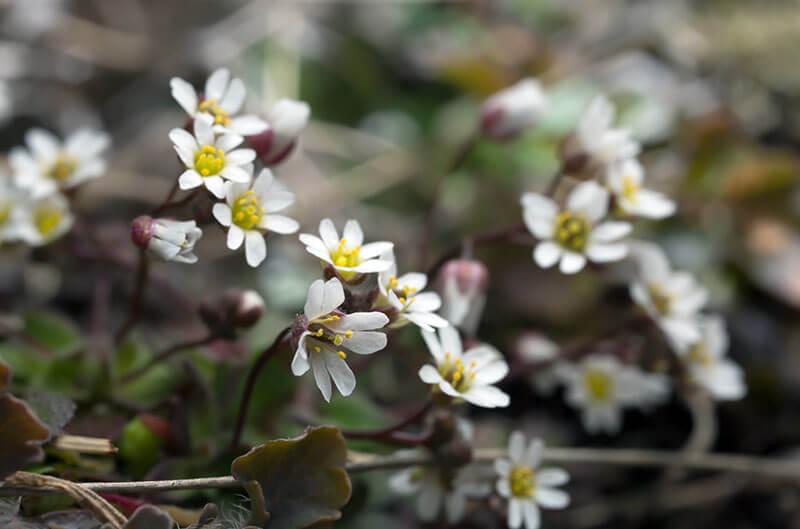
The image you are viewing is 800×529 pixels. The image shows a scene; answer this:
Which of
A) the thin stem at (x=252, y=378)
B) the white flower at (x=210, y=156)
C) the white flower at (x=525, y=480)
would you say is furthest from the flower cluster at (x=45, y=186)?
the white flower at (x=525, y=480)

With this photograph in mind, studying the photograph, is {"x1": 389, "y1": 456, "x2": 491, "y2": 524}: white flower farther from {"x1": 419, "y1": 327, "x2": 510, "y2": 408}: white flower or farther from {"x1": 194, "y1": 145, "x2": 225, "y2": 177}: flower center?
{"x1": 194, "y1": 145, "x2": 225, "y2": 177}: flower center

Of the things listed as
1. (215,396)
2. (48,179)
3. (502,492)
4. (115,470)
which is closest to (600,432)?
(502,492)

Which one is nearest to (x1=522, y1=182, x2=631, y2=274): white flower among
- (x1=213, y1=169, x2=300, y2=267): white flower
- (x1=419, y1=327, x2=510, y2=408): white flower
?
(x1=419, y1=327, x2=510, y2=408): white flower

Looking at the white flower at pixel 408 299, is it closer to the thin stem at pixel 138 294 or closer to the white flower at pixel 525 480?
the white flower at pixel 525 480

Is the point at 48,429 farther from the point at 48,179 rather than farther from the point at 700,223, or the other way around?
the point at 700,223

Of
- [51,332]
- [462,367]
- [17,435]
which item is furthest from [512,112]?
[17,435]

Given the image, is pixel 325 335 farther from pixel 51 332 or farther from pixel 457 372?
pixel 51 332
